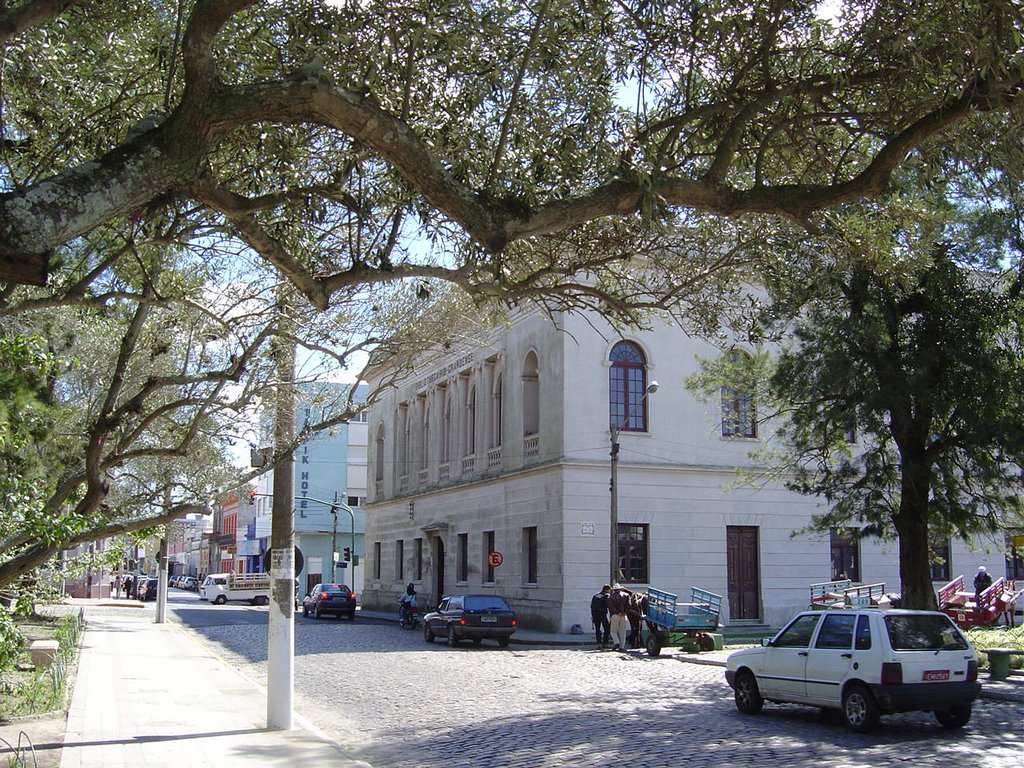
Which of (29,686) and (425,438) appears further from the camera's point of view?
(425,438)

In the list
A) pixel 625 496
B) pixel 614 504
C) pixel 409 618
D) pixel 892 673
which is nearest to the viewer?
pixel 892 673

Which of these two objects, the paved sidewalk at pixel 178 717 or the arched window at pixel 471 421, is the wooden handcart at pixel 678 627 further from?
the arched window at pixel 471 421

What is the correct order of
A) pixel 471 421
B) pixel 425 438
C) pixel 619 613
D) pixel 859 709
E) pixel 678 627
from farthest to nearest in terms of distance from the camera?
pixel 425 438, pixel 471 421, pixel 619 613, pixel 678 627, pixel 859 709

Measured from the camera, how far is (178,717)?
13.6 meters

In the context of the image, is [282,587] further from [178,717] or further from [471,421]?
[471,421]

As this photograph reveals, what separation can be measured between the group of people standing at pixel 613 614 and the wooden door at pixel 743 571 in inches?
303

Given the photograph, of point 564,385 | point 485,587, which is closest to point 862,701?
point 564,385

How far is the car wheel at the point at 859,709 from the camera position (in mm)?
12562

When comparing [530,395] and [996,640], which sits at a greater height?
[530,395]

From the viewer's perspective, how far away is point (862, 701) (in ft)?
41.7

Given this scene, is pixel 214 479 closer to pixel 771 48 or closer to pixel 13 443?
pixel 13 443

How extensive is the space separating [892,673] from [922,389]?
256 inches

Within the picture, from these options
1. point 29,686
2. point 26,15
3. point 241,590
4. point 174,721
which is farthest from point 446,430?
point 26,15

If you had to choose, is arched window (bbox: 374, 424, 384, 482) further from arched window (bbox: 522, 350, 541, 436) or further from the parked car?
the parked car
